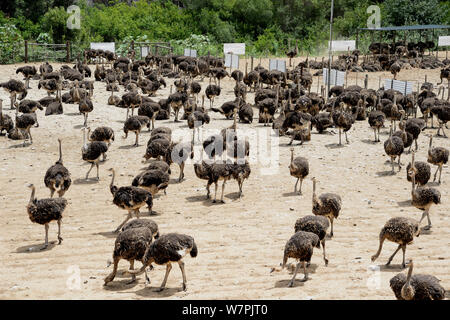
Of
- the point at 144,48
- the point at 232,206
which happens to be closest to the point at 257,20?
the point at 144,48

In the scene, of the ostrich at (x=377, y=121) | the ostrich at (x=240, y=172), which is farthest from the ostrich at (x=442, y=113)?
the ostrich at (x=240, y=172)

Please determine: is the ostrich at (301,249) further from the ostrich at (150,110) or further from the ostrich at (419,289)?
the ostrich at (150,110)

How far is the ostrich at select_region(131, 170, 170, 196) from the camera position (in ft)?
46.2

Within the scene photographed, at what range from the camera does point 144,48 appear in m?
46.2

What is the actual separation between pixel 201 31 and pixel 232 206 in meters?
47.2

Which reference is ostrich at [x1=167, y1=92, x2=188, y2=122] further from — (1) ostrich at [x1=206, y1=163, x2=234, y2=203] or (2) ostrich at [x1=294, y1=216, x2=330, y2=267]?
(2) ostrich at [x1=294, y1=216, x2=330, y2=267]

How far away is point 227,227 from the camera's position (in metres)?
13.2

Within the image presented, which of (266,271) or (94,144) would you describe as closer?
(266,271)

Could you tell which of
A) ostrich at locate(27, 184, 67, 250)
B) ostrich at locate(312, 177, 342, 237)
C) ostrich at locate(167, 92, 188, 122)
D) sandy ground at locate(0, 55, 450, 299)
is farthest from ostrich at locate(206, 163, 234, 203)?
ostrich at locate(167, 92, 188, 122)

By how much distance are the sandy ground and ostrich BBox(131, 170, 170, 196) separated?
0.57 m

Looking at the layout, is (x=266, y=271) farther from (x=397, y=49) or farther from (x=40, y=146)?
(x=397, y=49)

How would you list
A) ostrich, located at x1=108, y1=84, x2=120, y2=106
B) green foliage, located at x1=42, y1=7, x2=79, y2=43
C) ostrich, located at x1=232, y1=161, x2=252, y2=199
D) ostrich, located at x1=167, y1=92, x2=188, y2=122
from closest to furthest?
ostrich, located at x1=232, y1=161, x2=252, y2=199 → ostrich, located at x1=167, y1=92, x2=188, y2=122 → ostrich, located at x1=108, y1=84, x2=120, y2=106 → green foliage, located at x1=42, y1=7, x2=79, y2=43

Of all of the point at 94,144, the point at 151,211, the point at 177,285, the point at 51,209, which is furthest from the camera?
the point at 94,144

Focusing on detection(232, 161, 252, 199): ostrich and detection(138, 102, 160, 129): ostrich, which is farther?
detection(138, 102, 160, 129): ostrich
